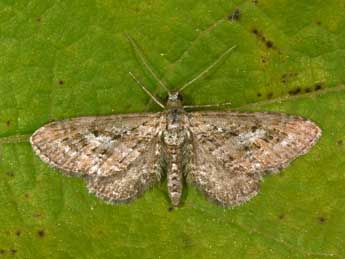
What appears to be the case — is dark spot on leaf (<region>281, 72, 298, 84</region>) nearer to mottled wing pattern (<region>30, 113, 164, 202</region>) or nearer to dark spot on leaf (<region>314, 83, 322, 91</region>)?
dark spot on leaf (<region>314, 83, 322, 91</region>)

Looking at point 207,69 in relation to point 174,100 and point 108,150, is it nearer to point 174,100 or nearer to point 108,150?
point 174,100

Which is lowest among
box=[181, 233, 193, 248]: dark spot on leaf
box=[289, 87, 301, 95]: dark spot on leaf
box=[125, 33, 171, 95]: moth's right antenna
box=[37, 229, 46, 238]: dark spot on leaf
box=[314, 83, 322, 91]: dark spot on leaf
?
box=[181, 233, 193, 248]: dark spot on leaf

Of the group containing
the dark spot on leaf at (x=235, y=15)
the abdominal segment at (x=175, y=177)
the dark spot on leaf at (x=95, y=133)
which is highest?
the dark spot on leaf at (x=235, y=15)

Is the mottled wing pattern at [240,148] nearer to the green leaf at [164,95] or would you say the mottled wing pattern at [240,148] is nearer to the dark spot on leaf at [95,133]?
the green leaf at [164,95]

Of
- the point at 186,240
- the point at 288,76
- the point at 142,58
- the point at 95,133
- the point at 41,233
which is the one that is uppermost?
the point at 142,58

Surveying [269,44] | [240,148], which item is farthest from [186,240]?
[269,44]

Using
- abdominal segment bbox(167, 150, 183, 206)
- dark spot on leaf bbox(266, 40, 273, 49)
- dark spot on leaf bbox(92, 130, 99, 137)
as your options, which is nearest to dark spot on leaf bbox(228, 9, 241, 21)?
dark spot on leaf bbox(266, 40, 273, 49)

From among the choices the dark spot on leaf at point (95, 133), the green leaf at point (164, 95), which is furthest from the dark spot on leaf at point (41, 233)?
the dark spot on leaf at point (95, 133)

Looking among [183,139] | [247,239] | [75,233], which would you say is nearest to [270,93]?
[183,139]
